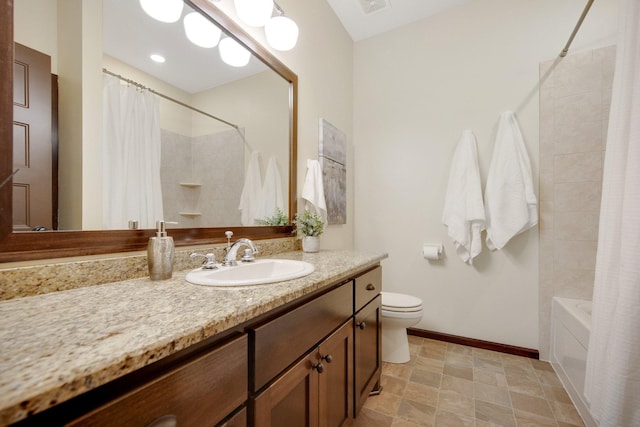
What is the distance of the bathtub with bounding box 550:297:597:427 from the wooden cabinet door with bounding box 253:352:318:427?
4.71 feet

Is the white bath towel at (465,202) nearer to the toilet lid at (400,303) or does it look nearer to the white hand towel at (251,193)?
the toilet lid at (400,303)

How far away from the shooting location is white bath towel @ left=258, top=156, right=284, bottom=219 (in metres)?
1.56

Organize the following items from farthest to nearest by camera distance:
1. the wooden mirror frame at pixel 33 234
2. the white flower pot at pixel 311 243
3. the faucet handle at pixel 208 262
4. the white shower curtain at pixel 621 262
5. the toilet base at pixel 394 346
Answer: the toilet base at pixel 394 346 < the white flower pot at pixel 311 243 < the faucet handle at pixel 208 262 < the white shower curtain at pixel 621 262 < the wooden mirror frame at pixel 33 234

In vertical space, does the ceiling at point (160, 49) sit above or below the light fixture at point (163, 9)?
below

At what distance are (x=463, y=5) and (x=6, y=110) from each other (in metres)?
2.95

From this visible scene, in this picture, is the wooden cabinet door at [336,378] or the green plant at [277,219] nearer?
the wooden cabinet door at [336,378]

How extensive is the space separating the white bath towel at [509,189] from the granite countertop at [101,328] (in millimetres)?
1775

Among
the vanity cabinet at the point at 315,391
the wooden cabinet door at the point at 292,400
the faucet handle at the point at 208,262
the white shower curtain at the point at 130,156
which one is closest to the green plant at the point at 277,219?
the faucet handle at the point at 208,262

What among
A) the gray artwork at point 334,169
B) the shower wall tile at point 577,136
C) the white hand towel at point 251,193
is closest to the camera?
the white hand towel at point 251,193

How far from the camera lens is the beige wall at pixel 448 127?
2039 millimetres

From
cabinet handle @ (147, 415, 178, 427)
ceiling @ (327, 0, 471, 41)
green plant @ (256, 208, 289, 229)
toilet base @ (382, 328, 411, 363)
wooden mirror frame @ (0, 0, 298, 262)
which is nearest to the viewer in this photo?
cabinet handle @ (147, 415, 178, 427)

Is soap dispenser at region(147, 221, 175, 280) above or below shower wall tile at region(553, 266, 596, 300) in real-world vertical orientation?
above

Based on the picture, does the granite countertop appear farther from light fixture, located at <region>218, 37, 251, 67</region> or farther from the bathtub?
the bathtub

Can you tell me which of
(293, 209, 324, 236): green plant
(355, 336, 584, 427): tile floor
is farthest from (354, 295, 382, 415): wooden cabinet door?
(293, 209, 324, 236): green plant
